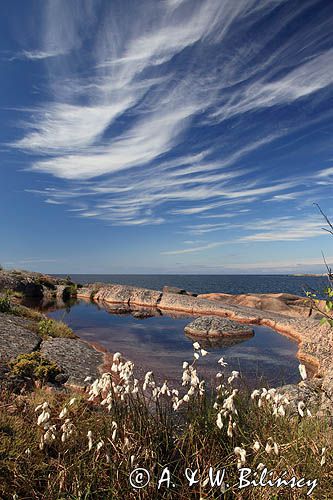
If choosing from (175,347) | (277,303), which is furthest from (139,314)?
(277,303)

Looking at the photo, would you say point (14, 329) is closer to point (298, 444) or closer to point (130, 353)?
point (130, 353)

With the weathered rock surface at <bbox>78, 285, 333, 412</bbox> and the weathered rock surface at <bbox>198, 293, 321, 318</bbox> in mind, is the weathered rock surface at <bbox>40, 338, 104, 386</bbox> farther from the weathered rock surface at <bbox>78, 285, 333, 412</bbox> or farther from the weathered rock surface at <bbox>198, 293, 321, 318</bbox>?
the weathered rock surface at <bbox>198, 293, 321, 318</bbox>

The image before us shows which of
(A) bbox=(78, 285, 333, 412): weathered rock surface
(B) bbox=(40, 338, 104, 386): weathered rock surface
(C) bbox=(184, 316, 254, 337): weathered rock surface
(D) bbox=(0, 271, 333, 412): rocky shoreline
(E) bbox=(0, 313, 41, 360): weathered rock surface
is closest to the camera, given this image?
(B) bbox=(40, 338, 104, 386): weathered rock surface

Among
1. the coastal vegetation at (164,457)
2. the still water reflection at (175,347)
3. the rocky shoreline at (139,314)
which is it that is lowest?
the still water reflection at (175,347)

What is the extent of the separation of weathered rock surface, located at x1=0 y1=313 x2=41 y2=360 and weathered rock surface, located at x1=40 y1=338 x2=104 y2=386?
583mm

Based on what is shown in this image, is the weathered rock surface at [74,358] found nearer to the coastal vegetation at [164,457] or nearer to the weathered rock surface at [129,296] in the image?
the coastal vegetation at [164,457]

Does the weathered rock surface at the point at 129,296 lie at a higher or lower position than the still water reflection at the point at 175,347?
higher

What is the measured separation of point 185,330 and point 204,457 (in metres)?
18.6

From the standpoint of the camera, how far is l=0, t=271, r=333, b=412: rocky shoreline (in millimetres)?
12273

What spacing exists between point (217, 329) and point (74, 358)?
1110 centimetres

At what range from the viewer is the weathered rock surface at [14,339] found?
12.4 metres

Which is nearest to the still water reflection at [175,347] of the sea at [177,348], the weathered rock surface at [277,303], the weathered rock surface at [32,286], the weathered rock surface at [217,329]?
the sea at [177,348]

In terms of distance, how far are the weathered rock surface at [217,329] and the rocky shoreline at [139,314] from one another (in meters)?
0.13

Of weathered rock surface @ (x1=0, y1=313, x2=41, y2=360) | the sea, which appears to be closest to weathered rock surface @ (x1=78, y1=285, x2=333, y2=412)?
the sea
